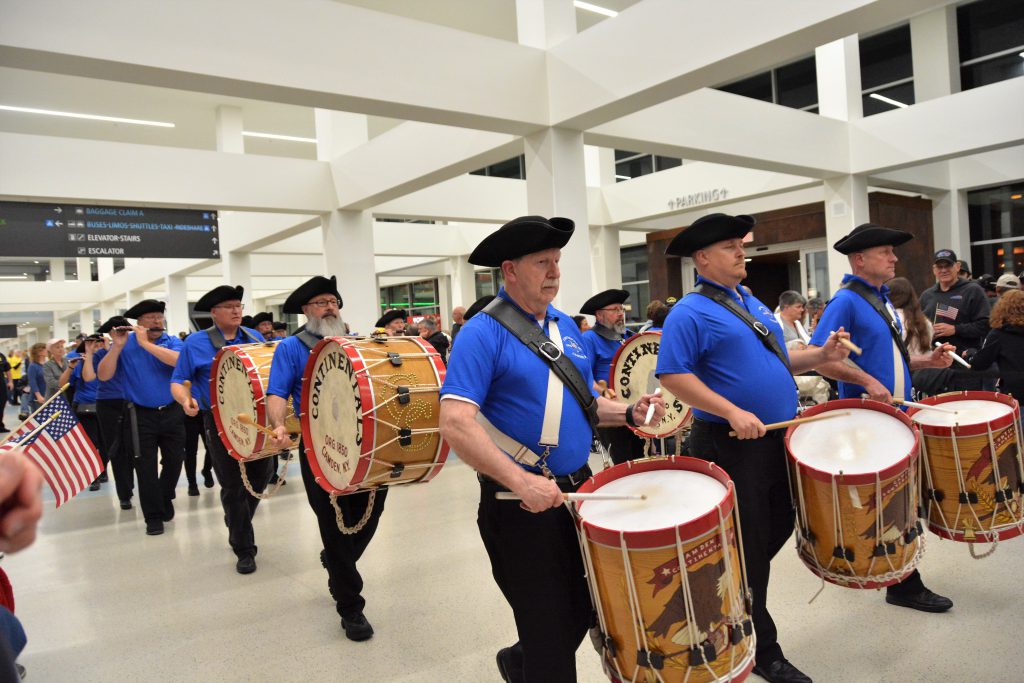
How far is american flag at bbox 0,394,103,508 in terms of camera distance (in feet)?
11.4

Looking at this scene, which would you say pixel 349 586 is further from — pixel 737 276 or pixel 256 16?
pixel 256 16

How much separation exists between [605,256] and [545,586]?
11957 millimetres

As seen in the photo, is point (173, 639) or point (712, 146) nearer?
point (173, 639)

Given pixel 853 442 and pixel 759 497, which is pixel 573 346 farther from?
pixel 853 442

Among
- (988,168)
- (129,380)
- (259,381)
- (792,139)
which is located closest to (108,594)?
(259,381)

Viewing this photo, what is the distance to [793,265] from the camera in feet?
57.5

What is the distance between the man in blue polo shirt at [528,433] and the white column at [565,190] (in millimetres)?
4941

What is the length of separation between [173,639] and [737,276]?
3180 millimetres

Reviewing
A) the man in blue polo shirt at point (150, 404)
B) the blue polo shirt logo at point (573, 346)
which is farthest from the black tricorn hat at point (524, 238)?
the man in blue polo shirt at point (150, 404)

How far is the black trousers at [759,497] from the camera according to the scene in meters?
2.70

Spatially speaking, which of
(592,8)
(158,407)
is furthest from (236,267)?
(158,407)

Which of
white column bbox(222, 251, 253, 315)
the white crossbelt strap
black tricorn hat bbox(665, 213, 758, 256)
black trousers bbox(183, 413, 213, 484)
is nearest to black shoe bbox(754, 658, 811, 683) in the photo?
the white crossbelt strap

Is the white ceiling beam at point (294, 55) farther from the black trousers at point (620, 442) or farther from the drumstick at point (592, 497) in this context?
the drumstick at point (592, 497)

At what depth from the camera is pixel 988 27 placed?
12.5 metres
